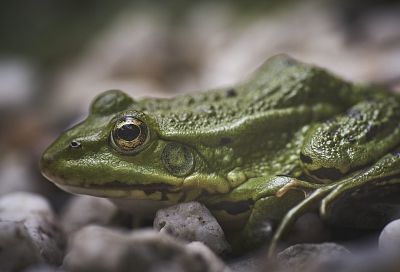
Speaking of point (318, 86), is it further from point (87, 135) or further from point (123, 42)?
point (123, 42)

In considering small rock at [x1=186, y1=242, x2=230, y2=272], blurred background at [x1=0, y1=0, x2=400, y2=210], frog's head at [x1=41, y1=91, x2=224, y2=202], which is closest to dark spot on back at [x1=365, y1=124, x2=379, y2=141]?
frog's head at [x1=41, y1=91, x2=224, y2=202]

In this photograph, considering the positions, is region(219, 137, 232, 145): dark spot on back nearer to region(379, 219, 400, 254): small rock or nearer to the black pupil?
the black pupil

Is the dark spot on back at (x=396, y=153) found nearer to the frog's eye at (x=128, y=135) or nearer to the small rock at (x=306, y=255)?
the small rock at (x=306, y=255)

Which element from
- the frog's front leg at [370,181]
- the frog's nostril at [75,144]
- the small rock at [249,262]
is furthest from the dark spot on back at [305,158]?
the frog's nostril at [75,144]

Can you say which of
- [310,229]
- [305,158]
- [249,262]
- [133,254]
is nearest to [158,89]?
[305,158]

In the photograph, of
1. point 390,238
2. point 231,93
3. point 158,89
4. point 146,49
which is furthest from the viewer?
point 146,49

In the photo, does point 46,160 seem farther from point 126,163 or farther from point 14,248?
point 14,248
